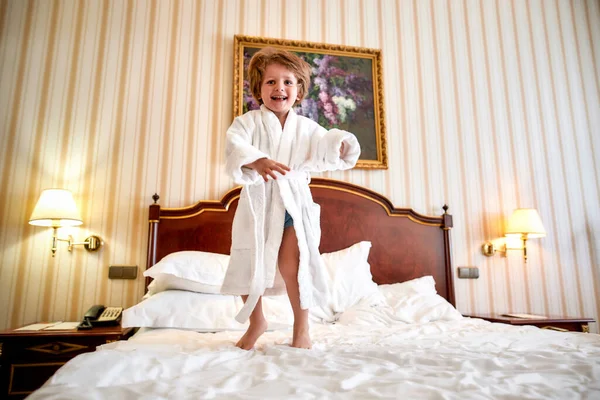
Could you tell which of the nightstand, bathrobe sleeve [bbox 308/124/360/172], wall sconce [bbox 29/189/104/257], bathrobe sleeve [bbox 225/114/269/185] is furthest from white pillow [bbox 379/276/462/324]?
wall sconce [bbox 29/189/104/257]

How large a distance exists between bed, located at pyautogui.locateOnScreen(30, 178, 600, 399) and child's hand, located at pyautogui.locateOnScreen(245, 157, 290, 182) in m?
0.53

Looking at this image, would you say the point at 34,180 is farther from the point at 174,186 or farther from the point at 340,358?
the point at 340,358

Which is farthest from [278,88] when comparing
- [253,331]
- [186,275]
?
[186,275]

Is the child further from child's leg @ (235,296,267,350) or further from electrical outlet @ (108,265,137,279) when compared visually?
electrical outlet @ (108,265,137,279)

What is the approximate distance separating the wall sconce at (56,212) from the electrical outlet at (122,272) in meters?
0.17

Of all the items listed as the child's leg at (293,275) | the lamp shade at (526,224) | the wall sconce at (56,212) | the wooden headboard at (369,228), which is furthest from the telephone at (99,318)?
the lamp shade at (526,224)

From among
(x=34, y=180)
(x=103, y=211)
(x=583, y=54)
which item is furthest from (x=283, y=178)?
(x=583, y=54)

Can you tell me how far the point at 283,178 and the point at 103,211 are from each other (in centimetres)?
160

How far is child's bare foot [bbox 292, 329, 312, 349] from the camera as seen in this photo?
130cm

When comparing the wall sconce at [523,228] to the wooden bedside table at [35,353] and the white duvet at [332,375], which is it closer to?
the white duvet at [332,375]

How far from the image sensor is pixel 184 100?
9.43 feet

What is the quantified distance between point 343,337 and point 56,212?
1.77 m

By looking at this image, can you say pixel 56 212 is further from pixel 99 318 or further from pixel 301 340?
pixel 301 340

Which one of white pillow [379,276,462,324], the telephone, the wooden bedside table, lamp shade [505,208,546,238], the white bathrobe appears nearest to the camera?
the white bathrobe
